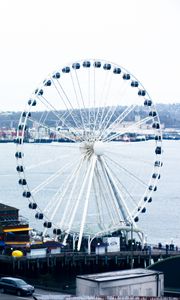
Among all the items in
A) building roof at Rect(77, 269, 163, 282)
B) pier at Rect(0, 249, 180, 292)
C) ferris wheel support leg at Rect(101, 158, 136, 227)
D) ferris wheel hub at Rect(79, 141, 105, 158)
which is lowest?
pier at Rect(0, 249, 180, 292)

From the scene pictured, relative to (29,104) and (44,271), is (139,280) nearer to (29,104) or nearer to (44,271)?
(44,271)

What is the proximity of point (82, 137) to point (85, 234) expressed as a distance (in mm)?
Answer: 3599

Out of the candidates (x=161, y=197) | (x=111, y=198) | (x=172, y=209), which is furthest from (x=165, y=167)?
(x=111, y=198)

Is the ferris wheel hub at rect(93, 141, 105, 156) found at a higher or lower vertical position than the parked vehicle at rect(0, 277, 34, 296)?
higher

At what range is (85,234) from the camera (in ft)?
109

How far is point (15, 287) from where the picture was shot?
24.0m

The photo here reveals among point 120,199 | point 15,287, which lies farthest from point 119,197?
point 15,287

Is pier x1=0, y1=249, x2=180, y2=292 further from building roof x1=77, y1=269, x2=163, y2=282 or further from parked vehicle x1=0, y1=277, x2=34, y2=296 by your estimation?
building roof x1=77, y1=269, x2=163, y2=282

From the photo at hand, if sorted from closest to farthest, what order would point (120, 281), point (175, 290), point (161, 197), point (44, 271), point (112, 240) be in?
point (120, 281), point (175, 290), point (44, 271), point (112, 240), point (161, 197)

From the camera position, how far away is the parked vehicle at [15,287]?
23853 millimetres

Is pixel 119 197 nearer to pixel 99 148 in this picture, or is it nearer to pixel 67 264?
pixel 99 148

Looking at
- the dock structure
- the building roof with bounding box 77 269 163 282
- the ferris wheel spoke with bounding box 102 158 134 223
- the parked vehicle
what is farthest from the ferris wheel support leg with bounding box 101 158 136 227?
the building roof with bounding box 77 269 163 282

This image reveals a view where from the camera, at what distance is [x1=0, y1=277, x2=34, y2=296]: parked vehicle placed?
23853mm

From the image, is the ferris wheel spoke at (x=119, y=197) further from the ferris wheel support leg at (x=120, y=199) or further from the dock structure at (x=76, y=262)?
the dock structure at (x=76, y=262)
